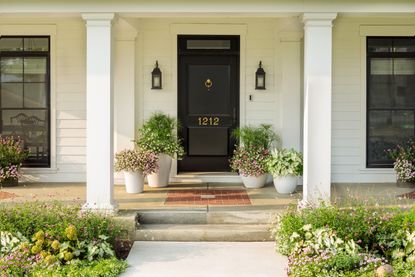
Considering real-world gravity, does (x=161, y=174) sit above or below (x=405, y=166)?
below

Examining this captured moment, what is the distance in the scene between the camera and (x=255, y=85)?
10.3 m

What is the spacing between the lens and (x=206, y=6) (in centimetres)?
789

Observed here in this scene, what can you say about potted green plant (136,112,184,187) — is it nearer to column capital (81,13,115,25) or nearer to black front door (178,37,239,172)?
black front door (178,37,239,172)

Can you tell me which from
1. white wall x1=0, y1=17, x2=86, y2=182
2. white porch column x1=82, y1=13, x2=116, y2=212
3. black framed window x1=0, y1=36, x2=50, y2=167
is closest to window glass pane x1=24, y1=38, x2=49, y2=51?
black framed window x1=0, y1=36, x2=50, y2=167

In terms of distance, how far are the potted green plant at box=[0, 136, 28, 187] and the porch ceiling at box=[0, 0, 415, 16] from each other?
269 cm

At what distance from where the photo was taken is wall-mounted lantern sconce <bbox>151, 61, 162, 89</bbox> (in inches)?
403

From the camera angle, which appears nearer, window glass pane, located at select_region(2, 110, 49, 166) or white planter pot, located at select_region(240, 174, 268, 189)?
white planter pot, located at select_region(240, 174, 268, 189)

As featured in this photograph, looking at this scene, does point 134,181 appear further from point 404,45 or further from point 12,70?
point 404,45

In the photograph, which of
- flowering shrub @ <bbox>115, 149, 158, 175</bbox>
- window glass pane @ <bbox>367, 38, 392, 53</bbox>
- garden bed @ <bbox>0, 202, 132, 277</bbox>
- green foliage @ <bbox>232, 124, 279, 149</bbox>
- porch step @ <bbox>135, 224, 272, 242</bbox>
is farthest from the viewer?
window glass pane @ <bbox>367, 38, 392, 53</bbox>

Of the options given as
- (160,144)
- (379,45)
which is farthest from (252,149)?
(379,45)

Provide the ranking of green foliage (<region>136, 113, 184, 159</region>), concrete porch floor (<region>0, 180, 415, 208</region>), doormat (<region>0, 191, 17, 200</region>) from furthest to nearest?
1. green foliage (<region>136, 113, 184, 159</region>)
2. doormat (<region>0, 191, 17, 200</region>)
3. concrete porch floor (<region>0, 180, 415, 208</region>)

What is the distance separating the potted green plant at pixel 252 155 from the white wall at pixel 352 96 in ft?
3.72

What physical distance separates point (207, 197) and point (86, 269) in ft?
9.90

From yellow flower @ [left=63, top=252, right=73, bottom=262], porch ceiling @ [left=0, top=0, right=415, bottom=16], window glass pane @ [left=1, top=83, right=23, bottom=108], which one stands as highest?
porch ceiling @ [left=0, top=0, right=415, bottom=16]
